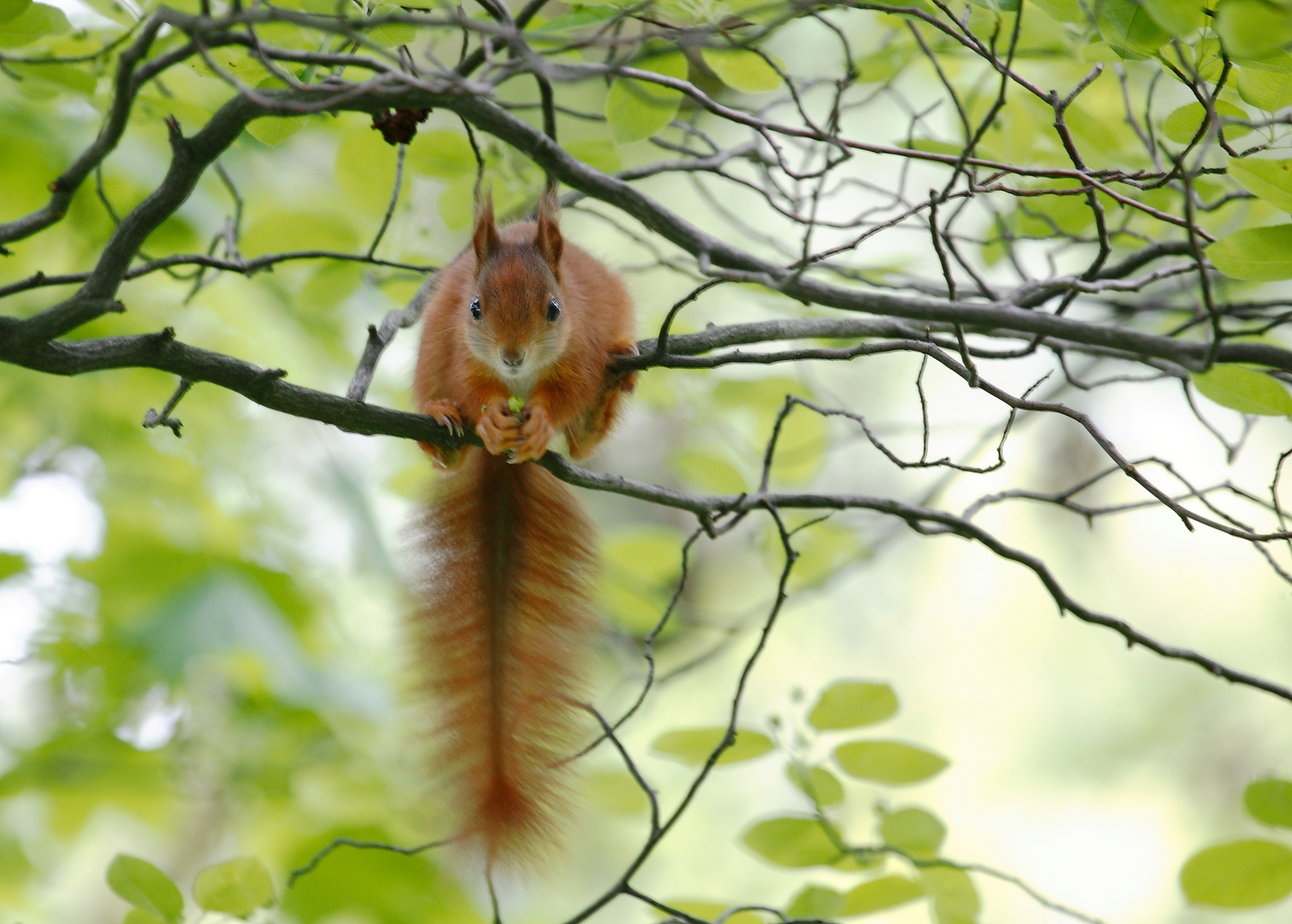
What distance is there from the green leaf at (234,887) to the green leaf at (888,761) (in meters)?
0.73

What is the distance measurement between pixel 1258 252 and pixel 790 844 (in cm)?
89

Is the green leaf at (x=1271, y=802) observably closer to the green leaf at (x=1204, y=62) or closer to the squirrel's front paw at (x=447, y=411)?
the green leaf at (x=1204, y=62)

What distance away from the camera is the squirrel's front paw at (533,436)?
1528 mm

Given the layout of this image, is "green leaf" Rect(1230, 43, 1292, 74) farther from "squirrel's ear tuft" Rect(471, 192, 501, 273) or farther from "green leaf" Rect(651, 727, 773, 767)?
"squirrel's ear tuft" Rect(471, 192, 501, 273)

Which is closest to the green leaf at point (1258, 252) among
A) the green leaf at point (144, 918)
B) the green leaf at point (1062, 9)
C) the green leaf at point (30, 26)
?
the green leaf at point (1062, 9)

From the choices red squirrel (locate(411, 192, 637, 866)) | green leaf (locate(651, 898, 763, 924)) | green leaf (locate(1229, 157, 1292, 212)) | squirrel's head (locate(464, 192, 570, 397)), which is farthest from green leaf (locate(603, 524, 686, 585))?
green leaf (locate(1229, 157, 1292, 212))

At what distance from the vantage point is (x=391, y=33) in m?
1.12

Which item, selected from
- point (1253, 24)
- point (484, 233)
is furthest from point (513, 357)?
point (1253, 24)

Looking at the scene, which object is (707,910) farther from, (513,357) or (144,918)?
(513,357)

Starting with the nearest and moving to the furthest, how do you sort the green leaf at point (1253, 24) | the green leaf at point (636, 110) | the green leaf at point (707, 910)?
the green leaf at point (1253, 24), the green leaf at point (636, 110), the green leaf at point (707, 910)

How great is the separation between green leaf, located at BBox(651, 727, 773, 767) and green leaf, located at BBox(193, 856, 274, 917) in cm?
52

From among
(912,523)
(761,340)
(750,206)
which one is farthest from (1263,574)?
(761,340)

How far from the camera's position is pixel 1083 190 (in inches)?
46.8

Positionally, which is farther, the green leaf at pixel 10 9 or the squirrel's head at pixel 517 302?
the squirrel's head at pixel 517 302
